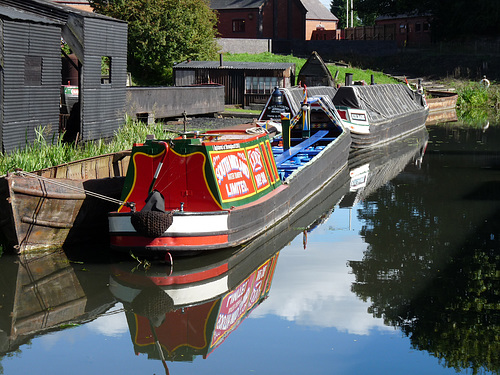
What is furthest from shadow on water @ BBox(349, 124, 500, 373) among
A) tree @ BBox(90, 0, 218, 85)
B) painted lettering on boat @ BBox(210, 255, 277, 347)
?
tree @ BBox(90, 0, 218, 85)

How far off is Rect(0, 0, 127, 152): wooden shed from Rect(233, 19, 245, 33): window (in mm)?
48658

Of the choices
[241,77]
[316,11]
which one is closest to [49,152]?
[241,77]

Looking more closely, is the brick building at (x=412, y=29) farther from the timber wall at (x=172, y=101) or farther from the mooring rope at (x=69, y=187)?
the mooring rope at (x=69, y=187)

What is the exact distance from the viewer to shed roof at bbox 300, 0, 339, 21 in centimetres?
7394

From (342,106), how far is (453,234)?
14238 mm

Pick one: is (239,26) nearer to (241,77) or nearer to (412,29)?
(412,29)

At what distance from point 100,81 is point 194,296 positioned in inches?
448

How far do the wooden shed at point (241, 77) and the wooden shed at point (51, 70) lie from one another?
53.1 feet

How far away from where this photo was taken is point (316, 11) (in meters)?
76.0

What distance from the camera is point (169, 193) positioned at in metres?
13.4

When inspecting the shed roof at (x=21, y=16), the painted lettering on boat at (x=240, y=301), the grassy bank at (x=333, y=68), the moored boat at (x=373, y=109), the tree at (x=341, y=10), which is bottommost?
the painted lettering on boat at (x=240, y=301)

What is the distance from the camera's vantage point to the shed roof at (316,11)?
243 feet

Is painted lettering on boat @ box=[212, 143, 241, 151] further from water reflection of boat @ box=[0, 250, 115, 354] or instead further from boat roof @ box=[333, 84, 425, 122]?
boat roof @ box=[333, 84, 425, 122]

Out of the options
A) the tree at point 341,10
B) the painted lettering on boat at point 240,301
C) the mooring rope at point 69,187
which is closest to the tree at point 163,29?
the mooring rope at point 69,187
